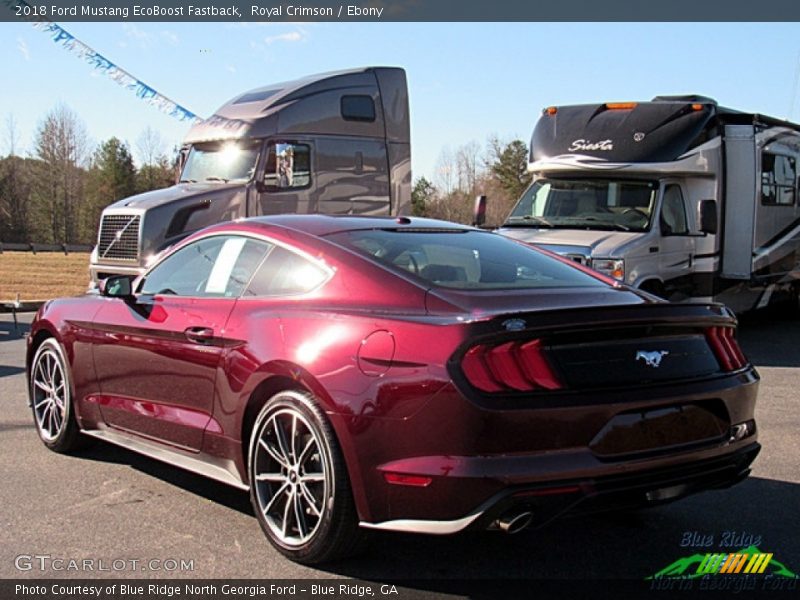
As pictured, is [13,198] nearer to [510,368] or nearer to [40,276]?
[40,276]

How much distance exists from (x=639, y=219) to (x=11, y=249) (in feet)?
146

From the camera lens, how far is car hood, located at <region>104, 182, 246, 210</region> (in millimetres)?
12734

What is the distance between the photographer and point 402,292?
3.90 meters

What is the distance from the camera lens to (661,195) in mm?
10875

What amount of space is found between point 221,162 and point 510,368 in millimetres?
10728

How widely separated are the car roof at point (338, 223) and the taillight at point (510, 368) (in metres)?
1.41

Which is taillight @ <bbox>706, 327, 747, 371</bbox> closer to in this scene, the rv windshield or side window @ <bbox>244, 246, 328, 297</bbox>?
side window @ <bbox>244, 246, 328, 297</bbox>

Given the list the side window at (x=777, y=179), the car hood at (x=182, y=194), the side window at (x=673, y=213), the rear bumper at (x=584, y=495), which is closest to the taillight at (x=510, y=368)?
the rear bumper at (x=584, y=495)

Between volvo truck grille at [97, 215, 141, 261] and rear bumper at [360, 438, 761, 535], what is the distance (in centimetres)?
973

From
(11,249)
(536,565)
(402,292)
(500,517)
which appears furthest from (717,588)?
(11,249)

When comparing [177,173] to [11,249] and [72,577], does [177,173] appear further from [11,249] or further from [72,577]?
[11,249]

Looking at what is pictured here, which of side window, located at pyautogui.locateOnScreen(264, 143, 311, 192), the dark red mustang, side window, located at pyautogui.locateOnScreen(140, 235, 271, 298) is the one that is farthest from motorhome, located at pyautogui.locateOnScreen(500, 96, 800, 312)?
the dark red mustang

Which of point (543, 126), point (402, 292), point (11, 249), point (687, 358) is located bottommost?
point (11, 249)

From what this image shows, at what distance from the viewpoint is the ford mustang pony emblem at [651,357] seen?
375cm
